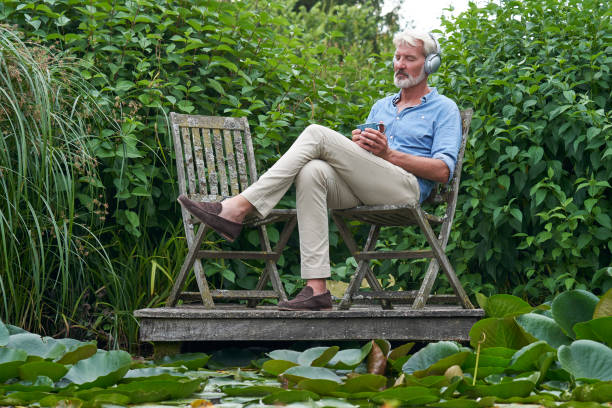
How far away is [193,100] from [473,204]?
1653 mm

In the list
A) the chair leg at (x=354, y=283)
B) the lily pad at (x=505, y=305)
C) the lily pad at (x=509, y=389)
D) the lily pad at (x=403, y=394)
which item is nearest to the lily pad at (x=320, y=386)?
the lily pad at (x=403, y=394)

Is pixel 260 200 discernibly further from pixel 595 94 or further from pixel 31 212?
pixel 595 94

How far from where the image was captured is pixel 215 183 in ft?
11.7

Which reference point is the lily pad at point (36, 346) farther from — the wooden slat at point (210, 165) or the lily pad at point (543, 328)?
the lily pad at point (543, 328)

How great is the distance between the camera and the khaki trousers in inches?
121

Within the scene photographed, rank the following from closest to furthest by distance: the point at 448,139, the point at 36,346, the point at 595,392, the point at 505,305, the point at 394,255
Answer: the point at 595,392, the point at 36,346, the point at 505,305, the point at 394,255, the point at 448,139

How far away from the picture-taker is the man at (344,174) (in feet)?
10.0

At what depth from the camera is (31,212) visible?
124 inches

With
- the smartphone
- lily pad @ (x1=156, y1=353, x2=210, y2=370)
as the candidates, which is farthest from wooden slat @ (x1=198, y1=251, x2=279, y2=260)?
the smartphone

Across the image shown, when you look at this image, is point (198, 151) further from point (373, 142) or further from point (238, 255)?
point (373, 142)

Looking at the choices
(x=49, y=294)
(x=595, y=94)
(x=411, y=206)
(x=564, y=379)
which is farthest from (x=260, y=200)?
(x=595, y=94)

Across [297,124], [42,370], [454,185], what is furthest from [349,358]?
[297,124]

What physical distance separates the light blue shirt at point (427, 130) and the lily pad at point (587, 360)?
138 cm

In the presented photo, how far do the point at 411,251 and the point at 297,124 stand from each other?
1.33m
